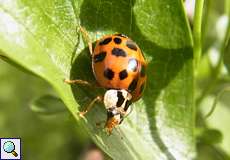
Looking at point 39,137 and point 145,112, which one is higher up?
point 39,137

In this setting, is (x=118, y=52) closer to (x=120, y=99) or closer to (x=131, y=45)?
(x=131, y=45)

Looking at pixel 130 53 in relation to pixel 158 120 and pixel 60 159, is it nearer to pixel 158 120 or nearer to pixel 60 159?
pixel 158 120

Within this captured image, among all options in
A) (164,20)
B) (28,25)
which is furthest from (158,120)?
(28,25)

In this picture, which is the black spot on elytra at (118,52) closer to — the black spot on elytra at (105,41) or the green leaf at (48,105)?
the black spot on elytra at (105,41)

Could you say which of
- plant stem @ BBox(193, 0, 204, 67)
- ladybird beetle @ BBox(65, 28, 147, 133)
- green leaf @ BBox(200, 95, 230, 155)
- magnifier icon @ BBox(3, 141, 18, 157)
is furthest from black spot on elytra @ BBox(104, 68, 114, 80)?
green leaf @ BBox(200, 95, 230, 155)

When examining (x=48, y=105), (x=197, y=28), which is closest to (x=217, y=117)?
(x=48, y=105)

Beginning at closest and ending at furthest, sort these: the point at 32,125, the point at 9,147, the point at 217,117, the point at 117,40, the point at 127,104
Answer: the point at 117,40 < the point at 127,104 < the point at 9,147 < the point at 217,117 < the point at 32,125

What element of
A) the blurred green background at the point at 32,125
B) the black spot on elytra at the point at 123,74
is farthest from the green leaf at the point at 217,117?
the black spot on elytra at the point at 123,74
